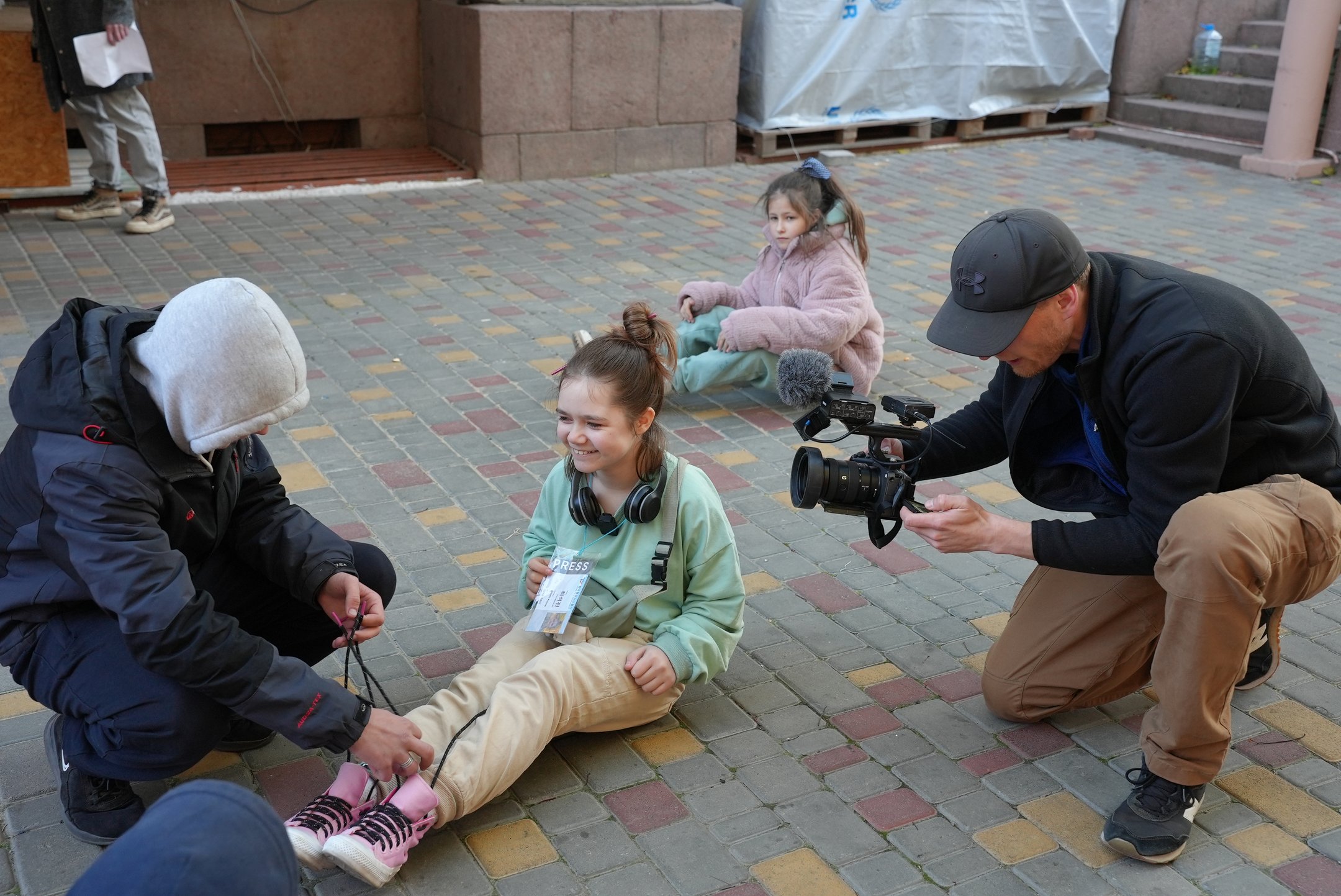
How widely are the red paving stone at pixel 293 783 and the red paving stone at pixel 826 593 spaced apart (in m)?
1.46

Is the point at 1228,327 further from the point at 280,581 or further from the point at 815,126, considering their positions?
the point at 815,126

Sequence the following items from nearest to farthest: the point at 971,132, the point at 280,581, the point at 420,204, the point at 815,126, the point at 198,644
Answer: the point at 198,644
the point at 280,581
the point at 420,204
the point at 815,126
the point at 971,132

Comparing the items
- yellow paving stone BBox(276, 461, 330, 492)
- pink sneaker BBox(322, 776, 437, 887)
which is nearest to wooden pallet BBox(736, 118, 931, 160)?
yellow paving stone BBox(276, 461, 330, 492)

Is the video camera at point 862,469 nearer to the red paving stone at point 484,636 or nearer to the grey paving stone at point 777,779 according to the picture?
the grey paving stone at point 777,779

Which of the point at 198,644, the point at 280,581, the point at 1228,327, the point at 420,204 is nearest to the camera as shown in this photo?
the point at 198,644

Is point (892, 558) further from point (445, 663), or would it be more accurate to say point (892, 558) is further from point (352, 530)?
point (352, 530)

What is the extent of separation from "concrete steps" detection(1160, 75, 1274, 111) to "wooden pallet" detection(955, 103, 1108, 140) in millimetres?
591

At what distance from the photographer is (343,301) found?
245 inches

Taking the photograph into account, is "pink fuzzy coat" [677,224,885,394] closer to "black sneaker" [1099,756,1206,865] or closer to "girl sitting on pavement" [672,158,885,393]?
"girl sitting on pavement" [672,158,885,393]

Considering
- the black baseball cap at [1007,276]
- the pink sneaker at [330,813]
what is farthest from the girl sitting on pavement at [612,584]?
the black baseball cap at [1007,276]

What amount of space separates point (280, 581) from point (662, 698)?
90cm

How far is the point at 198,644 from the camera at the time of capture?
2.33 meters

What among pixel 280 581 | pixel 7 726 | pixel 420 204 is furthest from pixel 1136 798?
pixel 420 204

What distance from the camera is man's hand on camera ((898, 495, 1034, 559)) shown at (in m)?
2.76
